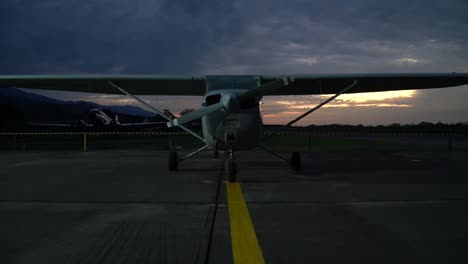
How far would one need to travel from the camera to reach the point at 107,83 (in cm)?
862

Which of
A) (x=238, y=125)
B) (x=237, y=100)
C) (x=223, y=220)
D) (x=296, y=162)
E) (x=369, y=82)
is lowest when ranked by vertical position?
(x=223, y=220)

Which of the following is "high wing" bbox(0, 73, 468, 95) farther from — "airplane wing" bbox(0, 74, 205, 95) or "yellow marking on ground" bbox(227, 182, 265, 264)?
"yellow marking on ground" bbox(227, 182, 265, 264)

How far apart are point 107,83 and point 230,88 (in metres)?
3.50

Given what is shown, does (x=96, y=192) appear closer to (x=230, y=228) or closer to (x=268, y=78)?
(x=230, y=228)

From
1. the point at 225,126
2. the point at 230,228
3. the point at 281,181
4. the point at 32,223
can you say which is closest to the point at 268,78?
the point at 225,126

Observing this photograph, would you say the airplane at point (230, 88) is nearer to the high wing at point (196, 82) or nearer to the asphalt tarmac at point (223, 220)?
the high wing at point (196, 82)

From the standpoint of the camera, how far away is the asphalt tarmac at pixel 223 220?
2.61 m

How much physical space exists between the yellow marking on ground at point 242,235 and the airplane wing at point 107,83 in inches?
171

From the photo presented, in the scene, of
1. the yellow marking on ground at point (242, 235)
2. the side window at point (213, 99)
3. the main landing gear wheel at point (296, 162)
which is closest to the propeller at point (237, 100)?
the side window at point (213, 99)

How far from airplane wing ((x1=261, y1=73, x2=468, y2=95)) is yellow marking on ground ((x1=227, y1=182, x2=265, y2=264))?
352 cm

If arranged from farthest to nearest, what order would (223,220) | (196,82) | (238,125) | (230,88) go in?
1. (196,82)
2. (230,88)
3. (238,125)
4. (223,220)

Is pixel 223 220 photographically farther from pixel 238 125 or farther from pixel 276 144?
pixel 276 144

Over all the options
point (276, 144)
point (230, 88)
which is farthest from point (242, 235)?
point (276, 144)

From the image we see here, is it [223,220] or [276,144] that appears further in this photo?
[276,144]
